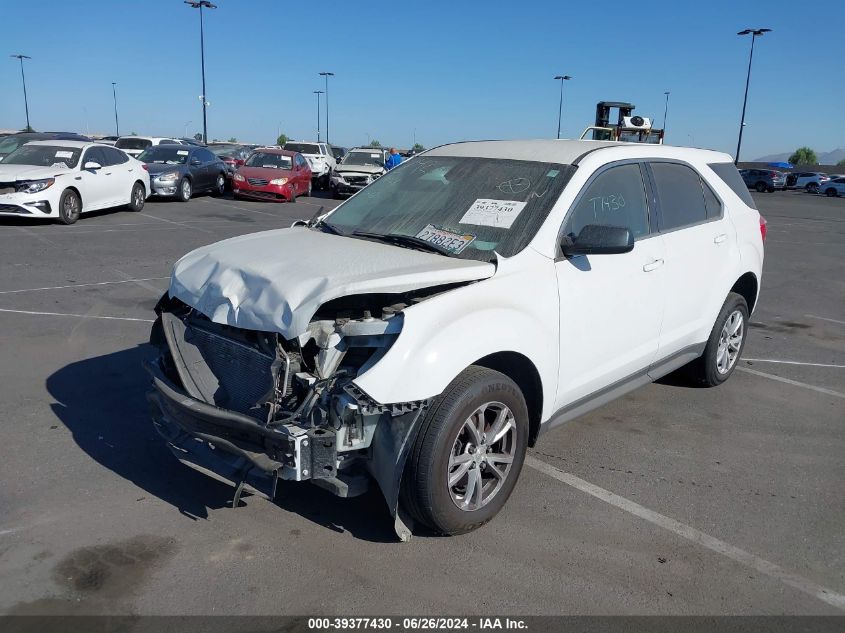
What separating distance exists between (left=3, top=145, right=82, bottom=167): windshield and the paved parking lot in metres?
9.32

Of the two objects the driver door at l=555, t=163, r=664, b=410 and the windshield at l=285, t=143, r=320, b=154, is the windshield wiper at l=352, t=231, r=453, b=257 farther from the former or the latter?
the windshield at l=285, t=143, r=320, b=154

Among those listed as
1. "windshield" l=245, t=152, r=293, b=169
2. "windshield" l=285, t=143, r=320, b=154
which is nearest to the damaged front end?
"windshield" l=245, t=152, r=293, b=169

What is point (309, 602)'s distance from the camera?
10.0ft

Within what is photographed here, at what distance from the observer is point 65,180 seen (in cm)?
1384

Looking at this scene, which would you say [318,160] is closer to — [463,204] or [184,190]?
[184,190]

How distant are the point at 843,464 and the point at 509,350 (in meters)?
2.61

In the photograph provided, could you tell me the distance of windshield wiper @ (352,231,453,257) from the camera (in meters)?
4.01

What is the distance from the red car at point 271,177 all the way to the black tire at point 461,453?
18474mm

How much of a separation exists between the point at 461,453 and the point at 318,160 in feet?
82.8

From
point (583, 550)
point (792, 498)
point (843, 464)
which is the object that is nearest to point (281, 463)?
point (583, 550)

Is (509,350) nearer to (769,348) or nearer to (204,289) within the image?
(204,289)

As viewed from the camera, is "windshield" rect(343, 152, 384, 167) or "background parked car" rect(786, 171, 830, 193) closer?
"windshield" rect(343, 152, 384, 167)

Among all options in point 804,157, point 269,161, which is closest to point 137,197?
point 269,161

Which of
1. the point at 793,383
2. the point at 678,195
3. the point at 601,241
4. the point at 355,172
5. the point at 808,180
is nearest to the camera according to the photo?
the point at 601,241
